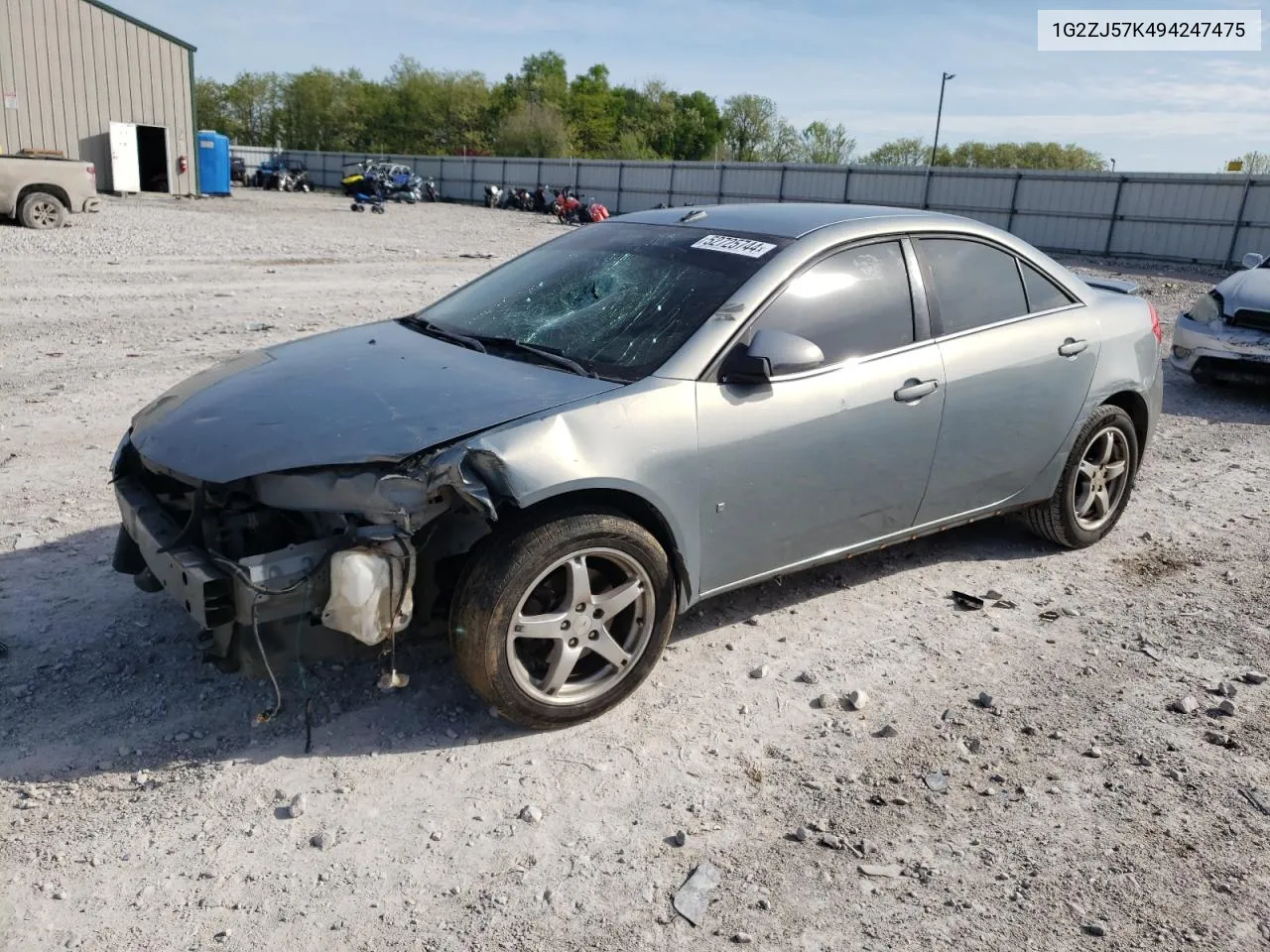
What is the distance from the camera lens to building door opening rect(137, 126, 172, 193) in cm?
3209

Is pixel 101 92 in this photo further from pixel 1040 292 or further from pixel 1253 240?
pixel 1040 292

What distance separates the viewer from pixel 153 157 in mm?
32562

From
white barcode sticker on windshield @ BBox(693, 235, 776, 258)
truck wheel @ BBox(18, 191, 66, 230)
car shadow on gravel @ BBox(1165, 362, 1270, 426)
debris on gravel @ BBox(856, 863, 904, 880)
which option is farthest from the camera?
truck wheel @ BBox(18, 191, 66, 230)

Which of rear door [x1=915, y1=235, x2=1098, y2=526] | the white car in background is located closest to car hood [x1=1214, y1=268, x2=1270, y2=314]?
the white car in background

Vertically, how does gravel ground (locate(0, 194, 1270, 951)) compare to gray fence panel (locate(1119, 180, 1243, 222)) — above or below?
Answer: below

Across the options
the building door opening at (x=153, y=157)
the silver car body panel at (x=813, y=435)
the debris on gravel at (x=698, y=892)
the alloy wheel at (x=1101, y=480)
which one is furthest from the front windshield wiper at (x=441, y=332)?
the building door opening at (x=153, y=157)

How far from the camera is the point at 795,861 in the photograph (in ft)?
9.30

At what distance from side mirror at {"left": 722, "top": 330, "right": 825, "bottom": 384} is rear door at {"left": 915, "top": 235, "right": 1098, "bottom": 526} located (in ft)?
2.96

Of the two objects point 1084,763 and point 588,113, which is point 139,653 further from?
point 588,113

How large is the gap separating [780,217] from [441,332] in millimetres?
1547

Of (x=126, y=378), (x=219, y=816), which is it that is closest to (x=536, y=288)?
(x=219, y=816)

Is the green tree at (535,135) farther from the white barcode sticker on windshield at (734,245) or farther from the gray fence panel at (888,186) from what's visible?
the white barcode sticker on windshield at (734,245)

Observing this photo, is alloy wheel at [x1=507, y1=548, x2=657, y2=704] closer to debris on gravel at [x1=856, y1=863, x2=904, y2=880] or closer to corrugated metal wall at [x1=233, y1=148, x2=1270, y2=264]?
debris on gravel at [x1=856, y1=863, x2=904, y2=880]

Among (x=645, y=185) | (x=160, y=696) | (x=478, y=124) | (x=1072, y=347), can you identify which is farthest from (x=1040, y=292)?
(x=478, y=124)
